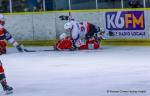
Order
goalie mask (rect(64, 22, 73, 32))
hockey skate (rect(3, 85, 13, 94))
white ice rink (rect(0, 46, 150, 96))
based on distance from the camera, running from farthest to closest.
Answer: goalie mask (rect(64, 22, 73, 32)) < white ice rink (rect(0, 46, 150, 96)) < hockey skate (rect(3, 85, 13, 94))

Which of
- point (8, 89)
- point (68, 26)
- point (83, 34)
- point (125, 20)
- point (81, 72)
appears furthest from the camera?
point (125, 20)

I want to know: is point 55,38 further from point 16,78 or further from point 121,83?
point 121,83

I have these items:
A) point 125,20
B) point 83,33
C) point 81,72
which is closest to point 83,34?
point 83,33

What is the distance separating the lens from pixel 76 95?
27.8 feet

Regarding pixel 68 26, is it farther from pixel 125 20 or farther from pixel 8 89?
pixel 8 89

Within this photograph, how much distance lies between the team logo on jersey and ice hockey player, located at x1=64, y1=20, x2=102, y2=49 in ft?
1.87

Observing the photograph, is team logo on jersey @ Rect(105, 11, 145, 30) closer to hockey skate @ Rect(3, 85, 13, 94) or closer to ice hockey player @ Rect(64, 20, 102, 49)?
ice hockey player @ Rect(64, 20, 102, 49)

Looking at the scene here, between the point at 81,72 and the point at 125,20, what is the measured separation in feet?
16.8

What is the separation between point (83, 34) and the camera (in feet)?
51.1

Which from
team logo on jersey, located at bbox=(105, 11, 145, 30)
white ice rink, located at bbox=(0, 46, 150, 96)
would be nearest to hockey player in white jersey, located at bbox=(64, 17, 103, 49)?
white ice rink, located at bbox=(0, 46, 150, 96)

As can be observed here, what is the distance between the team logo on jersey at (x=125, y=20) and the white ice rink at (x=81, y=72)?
34.0 inches

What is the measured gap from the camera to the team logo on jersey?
15.8 metres

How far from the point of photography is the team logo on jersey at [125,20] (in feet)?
51.8

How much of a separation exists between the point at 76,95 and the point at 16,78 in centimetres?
258
